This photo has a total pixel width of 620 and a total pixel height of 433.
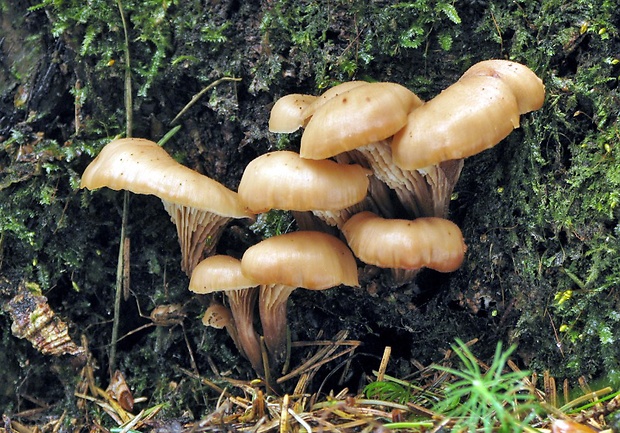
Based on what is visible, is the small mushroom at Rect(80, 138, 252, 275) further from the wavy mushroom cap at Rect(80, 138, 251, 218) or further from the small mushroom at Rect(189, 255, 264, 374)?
the small mushroom at Rect(189, 255, 264, 374)

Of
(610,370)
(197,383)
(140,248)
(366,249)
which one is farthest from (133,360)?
(610,370)

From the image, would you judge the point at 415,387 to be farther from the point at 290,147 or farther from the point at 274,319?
the point at 290,147

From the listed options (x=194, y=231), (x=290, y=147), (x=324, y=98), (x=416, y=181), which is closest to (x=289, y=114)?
(x=324, y=98)

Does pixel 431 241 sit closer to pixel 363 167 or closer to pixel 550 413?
pixel 363 167

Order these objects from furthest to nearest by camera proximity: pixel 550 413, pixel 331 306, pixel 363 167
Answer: pixel 331 306 < pixel 363 167 < pixel 550 413

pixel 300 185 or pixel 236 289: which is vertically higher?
pixel 300 185

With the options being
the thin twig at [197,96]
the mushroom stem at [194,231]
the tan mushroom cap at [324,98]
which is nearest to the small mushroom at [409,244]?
the tan mushroom cap at [324,98]

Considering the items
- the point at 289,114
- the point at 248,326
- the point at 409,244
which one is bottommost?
the point at 248,326
